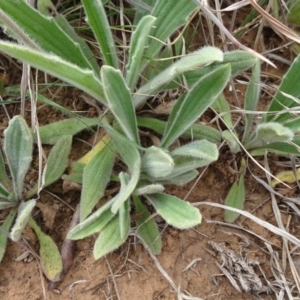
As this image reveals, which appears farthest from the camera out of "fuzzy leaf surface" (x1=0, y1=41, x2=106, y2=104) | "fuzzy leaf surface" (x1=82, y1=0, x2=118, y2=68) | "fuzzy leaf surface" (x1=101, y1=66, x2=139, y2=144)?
"fuzzy leaf surface" (x1=82, y1=0, x2=118, y2=68)

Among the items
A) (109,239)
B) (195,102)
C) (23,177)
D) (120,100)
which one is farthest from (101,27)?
(109,239)

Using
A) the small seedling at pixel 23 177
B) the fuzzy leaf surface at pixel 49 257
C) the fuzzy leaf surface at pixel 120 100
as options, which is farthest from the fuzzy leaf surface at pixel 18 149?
the fuzzy leaf surface at pixel 120 100

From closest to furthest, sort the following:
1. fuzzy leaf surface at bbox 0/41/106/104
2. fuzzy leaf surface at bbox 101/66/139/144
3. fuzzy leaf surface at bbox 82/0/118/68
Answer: fuzzy leaf surface at bbox 0/41/106/104 → fuzzy leaf surface at bbox 101/66/139/144 → fuzzy leaf surface at bbox 82/0/118/68

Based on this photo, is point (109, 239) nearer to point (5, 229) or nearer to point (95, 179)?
point (95, 179)

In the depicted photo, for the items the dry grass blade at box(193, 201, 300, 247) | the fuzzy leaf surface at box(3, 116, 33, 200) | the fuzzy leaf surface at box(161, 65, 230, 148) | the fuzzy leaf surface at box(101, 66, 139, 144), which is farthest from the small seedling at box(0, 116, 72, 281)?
the dry grass blade at box(193, 201, 300, 247)

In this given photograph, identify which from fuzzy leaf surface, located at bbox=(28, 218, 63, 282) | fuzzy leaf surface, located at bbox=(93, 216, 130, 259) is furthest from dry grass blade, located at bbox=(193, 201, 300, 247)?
fuzzy leaf surface, located at bbox=(28, 218, 63, 282)

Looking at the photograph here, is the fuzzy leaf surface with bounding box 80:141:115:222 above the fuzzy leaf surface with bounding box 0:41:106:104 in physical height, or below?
below

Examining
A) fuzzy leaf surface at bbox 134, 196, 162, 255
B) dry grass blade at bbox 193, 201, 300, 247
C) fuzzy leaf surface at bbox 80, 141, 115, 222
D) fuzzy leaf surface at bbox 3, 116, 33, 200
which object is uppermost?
fuzzy leaf surface at bbox 3, 116, 33, 200

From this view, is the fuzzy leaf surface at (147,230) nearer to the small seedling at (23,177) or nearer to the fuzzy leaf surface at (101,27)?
the small seedling at (23,177)

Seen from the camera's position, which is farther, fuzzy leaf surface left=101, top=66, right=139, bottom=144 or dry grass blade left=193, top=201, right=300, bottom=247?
dry grass blade left=193, top=201, right=300, bottom=247

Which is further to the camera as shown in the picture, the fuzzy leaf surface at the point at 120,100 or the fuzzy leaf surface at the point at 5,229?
the fuzzy leaf surface at the point at 5,229

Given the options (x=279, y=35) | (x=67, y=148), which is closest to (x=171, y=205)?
(x=67, y=148)

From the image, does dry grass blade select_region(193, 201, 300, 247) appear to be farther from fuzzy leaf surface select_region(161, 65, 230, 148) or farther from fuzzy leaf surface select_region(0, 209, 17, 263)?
fuzzy leaf surface select_region(0, 209, 17, 263)

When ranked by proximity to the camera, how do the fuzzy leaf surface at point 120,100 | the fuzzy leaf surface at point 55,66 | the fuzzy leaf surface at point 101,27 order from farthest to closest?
1. the fuzzy leaf surface at point 101,27
2. the fuzzy leaf surface at point 120,100
3. the fuzzy leaf surface at point 55,66
